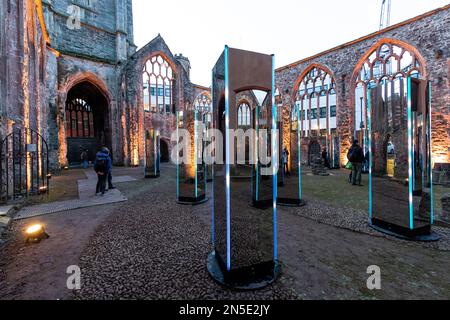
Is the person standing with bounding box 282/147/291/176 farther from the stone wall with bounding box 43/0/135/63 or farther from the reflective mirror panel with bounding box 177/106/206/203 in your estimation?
the stone wall with bounding box 43/0/135/63

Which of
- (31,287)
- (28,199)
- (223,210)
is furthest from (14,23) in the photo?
(223,210)

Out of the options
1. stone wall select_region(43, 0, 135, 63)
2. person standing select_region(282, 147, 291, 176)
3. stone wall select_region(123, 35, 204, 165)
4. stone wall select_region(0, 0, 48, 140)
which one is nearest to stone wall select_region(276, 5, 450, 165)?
person standing select_region(282, 147, 291, 176)

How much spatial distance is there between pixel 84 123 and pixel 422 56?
90.1 ft

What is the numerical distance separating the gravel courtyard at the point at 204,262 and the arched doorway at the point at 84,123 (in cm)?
1768

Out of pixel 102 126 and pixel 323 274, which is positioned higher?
pixel 102 126

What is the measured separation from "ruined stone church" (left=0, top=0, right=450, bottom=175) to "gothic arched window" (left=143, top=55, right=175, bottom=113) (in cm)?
9

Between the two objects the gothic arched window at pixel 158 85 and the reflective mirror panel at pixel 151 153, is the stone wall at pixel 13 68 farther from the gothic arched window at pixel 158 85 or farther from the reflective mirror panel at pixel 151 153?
the gothic arched window at pixel 158 85

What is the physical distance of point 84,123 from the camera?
20797 mm

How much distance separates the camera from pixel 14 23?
6.30m

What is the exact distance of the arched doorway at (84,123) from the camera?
62.5ft

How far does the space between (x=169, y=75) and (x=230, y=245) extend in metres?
19.4

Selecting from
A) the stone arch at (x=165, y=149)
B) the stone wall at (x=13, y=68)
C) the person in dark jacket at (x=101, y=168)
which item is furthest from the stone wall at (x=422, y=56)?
the stone arch at (x=165, y=149)
